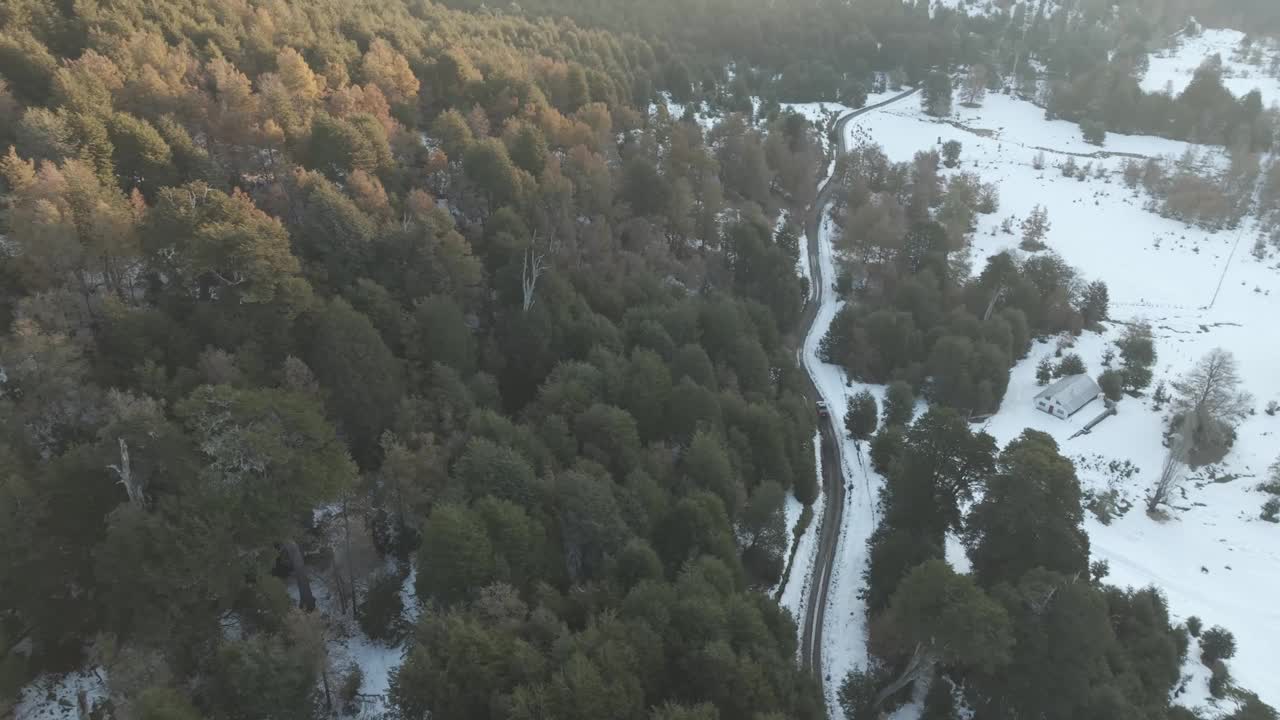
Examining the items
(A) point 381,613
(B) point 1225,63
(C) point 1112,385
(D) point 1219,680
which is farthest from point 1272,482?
(B) point 1225,63

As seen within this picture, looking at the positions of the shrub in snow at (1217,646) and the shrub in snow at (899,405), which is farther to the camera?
the shrub in snow at (899,405)

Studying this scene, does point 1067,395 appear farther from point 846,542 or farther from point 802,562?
point 802,562

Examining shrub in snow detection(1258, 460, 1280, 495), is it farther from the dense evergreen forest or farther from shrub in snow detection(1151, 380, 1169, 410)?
the dense evergreen forest

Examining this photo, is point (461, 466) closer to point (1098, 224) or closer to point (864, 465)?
point (864, 465)

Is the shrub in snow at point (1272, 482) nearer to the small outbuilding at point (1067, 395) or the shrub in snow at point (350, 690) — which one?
the small outbuilding at point (1067, 395)

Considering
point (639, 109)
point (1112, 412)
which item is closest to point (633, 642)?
point (1112, 412)

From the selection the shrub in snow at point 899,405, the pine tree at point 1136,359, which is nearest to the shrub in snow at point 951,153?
the pine tree at point 1136,359
